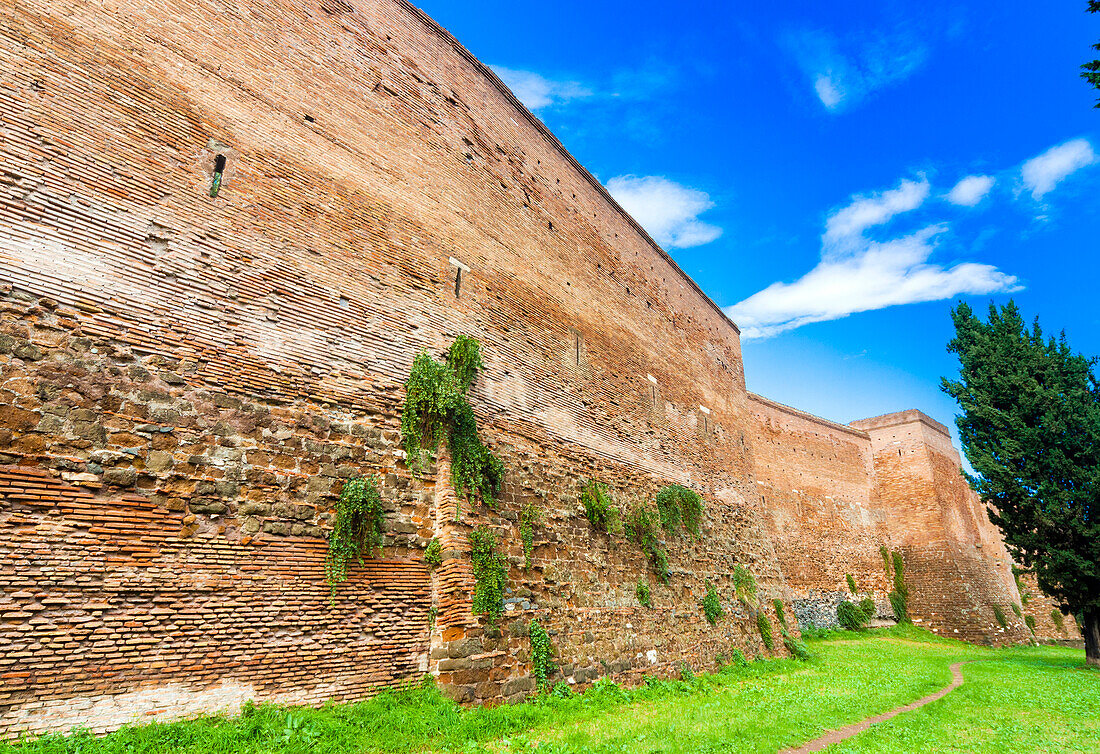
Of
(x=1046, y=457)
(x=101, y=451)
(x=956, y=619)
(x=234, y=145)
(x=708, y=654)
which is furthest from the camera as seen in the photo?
(x=956, y=619)

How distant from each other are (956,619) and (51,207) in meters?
27.5

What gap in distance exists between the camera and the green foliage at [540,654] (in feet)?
23.0

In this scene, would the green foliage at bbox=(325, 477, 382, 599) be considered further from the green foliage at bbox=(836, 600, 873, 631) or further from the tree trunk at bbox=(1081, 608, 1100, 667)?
the green foliage at bbox=(836, 600, 873, 631)

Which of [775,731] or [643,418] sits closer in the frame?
[775,731]

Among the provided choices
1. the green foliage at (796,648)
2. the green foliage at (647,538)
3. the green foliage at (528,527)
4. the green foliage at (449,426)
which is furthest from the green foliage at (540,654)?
the green foliage at (796,648)

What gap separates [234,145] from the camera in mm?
6211

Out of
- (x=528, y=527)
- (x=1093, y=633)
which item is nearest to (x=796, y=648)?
(x=1093, y=633)

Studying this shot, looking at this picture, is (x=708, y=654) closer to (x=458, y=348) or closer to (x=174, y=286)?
(x=458, y=348)

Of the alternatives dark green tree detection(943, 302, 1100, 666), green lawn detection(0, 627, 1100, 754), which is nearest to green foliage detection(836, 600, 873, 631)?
dark green tree detection(943, 302, 1100, 666)

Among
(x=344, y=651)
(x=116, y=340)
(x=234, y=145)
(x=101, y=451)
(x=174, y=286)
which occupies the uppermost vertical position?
(x=234, y=145)

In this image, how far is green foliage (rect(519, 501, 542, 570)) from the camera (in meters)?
7.67

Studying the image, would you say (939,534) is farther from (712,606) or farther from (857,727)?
(857,727)

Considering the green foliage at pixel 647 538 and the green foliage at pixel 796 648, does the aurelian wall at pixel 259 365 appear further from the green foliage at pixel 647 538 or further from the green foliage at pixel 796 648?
the green foliage at pixel 796 648

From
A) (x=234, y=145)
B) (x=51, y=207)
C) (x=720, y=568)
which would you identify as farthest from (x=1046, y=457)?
(x=51, y=207)
